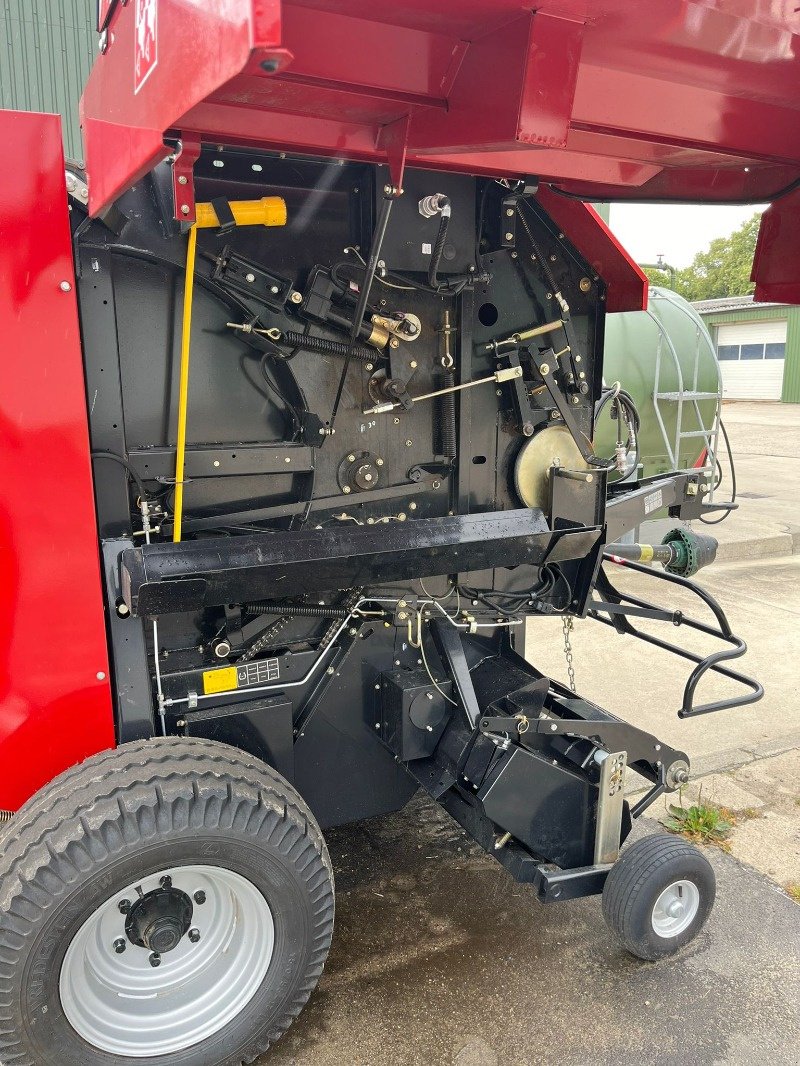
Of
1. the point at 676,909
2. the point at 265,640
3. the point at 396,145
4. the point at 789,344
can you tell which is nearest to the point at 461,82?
the point at 396,145

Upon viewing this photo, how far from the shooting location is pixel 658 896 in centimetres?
257

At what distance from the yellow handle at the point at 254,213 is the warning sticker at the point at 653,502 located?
1641mm

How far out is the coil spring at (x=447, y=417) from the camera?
2730mm

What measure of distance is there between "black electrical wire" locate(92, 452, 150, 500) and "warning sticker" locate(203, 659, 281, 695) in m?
0.56

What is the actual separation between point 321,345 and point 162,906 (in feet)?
5.15

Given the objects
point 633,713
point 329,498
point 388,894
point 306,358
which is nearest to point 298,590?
point 329,498

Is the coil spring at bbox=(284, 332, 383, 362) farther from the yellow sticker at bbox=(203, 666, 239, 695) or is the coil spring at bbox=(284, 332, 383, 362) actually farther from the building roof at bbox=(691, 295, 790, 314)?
the building roof at bbox=(691, 295, 790, 314)

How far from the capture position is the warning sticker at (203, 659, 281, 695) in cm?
253

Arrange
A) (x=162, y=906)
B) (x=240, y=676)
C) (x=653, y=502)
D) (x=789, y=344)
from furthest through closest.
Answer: (x=789, y=344) < (x=653, y=502) < (x=240, y=676) < (x=162, y=906)

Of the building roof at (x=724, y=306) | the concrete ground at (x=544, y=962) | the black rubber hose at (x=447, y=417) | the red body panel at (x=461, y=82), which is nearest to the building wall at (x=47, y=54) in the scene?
the black rubber hose at (x=447, y=417)

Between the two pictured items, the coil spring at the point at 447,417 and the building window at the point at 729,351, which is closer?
the coil spring at the point at 447,417

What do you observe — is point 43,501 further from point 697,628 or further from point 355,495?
point 697,628

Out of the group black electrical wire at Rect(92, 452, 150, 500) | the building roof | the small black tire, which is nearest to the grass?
the small black tire

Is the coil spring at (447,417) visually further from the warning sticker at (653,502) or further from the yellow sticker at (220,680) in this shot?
the yellow sticker at (220,680)
